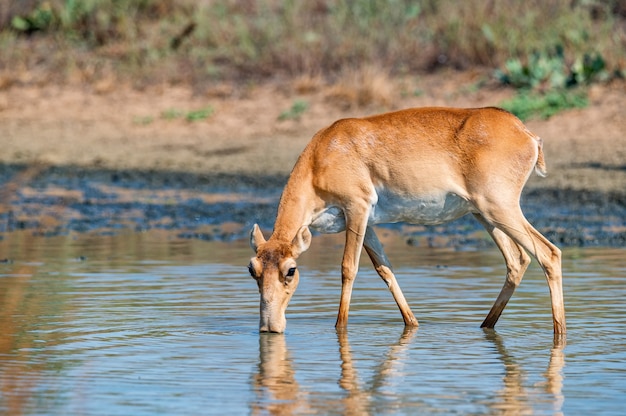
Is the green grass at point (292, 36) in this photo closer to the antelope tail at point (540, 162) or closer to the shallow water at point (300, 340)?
the shallow water at point (300, 340)

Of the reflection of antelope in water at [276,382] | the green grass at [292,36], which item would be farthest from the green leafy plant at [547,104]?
the reflection of antelope in water at [276,382]

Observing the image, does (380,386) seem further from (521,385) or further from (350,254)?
(350,254)

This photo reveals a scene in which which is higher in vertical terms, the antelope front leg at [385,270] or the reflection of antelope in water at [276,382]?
the antelope front leg at [385,270]

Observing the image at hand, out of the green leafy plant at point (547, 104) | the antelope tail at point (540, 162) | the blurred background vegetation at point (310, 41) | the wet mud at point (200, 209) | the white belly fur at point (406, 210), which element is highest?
the blurred background vegetation at point (310, 41)

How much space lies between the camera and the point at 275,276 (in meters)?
8.70

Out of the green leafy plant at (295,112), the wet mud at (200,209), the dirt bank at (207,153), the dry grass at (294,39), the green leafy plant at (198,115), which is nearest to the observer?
the wet mud at (200,209)

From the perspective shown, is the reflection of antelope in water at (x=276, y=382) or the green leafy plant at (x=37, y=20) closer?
the reflection of antelope in water at (x=276, y=382)

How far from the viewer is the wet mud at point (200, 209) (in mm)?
14477

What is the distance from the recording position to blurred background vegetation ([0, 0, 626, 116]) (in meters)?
21.1

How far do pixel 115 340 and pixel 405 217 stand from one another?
216cm

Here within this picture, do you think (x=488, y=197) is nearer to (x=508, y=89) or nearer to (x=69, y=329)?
(x=69, y=329)

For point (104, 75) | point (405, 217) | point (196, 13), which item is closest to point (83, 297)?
point (405, 217)

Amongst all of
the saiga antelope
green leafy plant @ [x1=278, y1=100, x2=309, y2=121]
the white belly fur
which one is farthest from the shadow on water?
green leafy plant @ [x1=278, y1=100, x2=309, y2=121]

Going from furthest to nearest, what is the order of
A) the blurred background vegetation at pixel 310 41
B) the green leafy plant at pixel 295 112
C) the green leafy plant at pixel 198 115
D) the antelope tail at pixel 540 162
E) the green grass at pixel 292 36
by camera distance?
the green grass at pixel 292 36 → the blurred background vegetation at pixel 310 41 → the green leafy plant at pixel 198 115 → the green leafy plant at pixel 295 112 → the antelope tail at pixel 540 162
